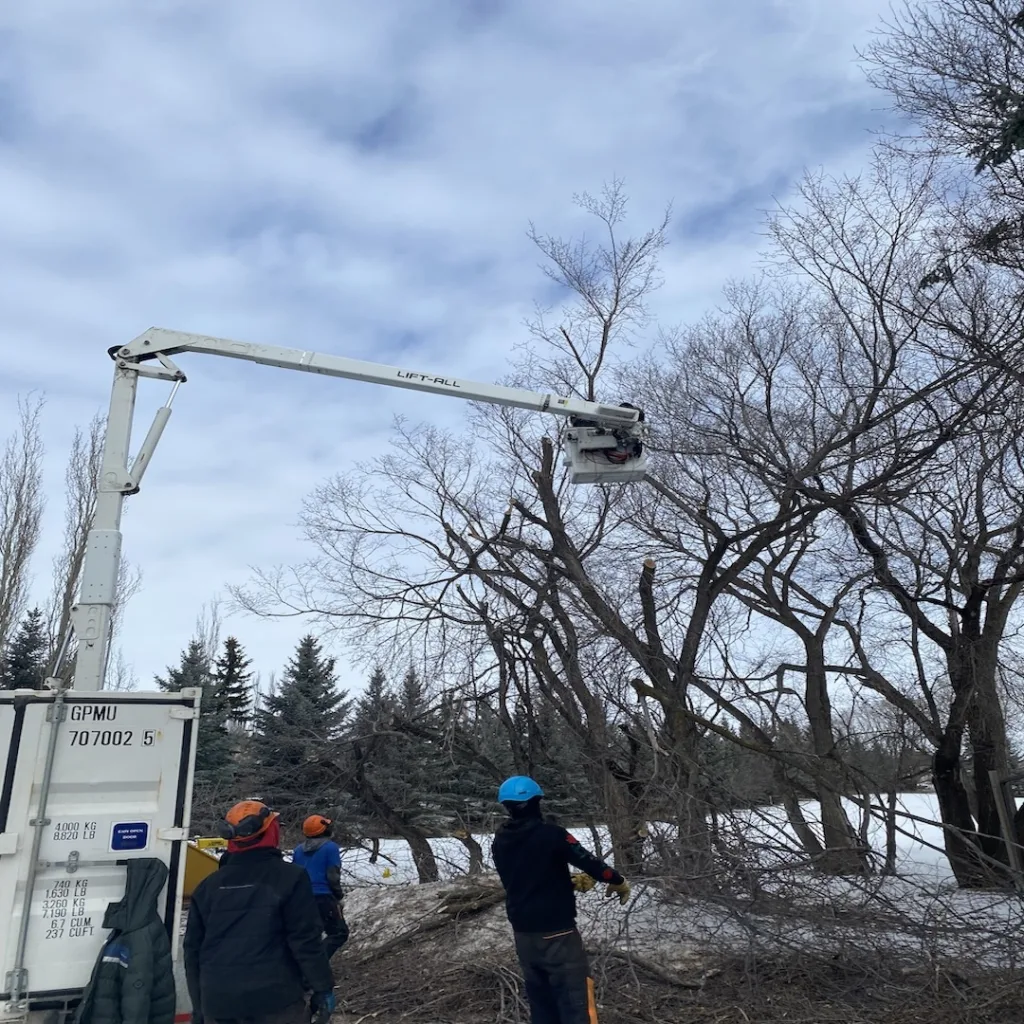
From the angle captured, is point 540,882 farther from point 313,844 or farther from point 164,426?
point 164,426

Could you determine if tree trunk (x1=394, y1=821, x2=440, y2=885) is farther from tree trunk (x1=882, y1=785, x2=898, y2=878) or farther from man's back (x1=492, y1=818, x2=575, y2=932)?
man's back (x1=492, y1=818, x2=575, y2=932)

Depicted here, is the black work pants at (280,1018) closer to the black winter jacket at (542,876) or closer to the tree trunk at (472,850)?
the black winter jacket at (542,876)

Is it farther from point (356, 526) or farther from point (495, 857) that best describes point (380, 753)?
point (495, 857)

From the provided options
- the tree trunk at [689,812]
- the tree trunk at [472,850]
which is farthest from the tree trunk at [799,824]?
the tree trunk at [472,850]

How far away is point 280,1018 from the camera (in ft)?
13.6

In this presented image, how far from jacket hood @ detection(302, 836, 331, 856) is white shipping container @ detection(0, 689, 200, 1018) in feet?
6.50

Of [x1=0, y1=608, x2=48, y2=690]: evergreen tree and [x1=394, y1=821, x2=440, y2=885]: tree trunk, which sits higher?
[x1=0, y1=608, x2=48, y2=690]: evergreen tree

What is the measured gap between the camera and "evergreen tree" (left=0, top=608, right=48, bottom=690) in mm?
26250

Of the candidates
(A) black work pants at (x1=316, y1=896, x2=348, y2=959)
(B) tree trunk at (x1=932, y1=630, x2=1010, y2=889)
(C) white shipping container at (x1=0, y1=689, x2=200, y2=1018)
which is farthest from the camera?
(B) tree trunk at (x1=932, y1=630, x2=1010, y2=889)

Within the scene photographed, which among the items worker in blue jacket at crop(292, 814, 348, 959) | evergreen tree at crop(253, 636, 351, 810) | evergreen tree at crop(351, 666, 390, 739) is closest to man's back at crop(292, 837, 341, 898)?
worker in blue jacket at crop(292, 814, 348, 959)

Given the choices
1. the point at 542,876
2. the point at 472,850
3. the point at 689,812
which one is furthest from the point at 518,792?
the point at 472,850

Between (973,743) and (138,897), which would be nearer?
(138,897)

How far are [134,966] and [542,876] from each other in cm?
216

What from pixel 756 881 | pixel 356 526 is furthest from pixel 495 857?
pixel 356 526
